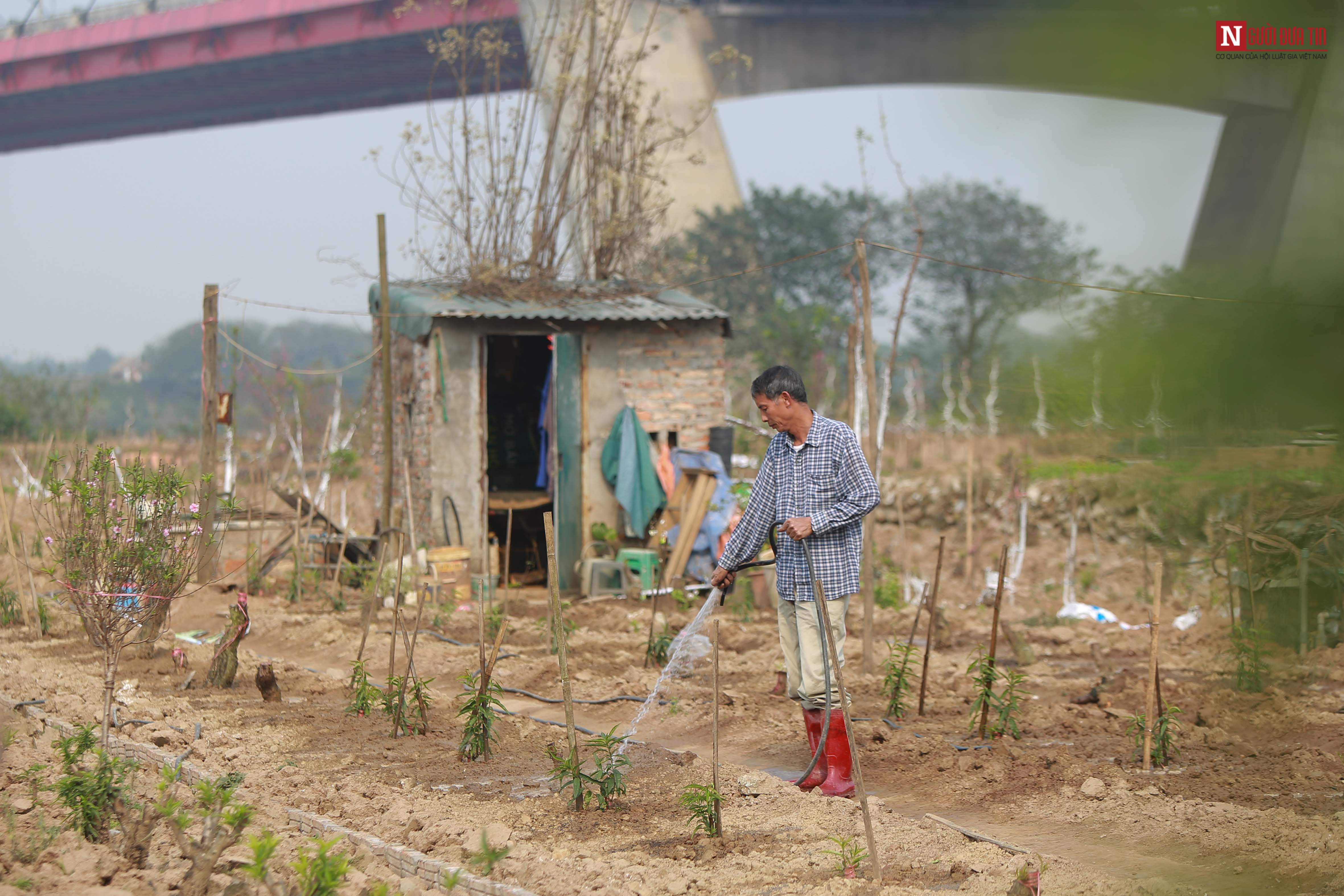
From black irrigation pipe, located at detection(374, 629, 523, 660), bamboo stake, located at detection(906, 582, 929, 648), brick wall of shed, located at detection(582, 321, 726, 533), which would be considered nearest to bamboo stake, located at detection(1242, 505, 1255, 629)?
bamboo stake, located at detection(906, 582, 929, 648)

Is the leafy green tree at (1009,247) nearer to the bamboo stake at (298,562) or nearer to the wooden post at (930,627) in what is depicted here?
the wooden post at (930,627)

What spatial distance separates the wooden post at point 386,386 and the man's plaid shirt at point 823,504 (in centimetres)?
673

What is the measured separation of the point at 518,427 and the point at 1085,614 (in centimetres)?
Answer: 745

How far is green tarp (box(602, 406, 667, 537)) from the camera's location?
1080cm

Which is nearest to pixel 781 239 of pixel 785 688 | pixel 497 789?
pixel 785 688

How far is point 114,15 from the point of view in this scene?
73.6 ft

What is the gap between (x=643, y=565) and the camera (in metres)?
10.6

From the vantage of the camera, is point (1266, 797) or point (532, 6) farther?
point (1266, 797)

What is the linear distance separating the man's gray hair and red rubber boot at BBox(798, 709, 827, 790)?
4.69ft

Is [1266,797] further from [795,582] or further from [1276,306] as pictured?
[1276,306]

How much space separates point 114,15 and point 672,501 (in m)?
19.1

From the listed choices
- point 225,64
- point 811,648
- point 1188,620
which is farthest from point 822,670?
point 225,64

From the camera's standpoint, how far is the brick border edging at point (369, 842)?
3557mm

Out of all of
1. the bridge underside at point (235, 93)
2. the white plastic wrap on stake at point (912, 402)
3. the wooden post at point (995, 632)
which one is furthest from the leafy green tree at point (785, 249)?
the wooden post at point (995, 632)
